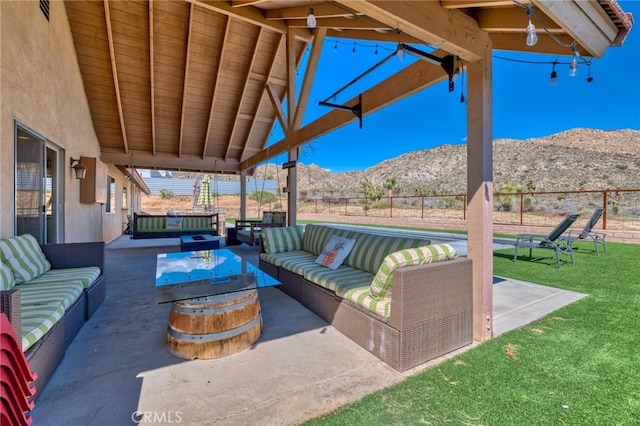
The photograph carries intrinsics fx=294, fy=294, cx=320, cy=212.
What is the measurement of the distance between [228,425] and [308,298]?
178 cm

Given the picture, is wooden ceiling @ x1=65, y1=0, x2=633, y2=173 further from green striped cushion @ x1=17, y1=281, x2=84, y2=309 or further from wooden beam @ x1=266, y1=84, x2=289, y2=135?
green striped cushion @ x1=17, y1=281, x2=84, y2=309

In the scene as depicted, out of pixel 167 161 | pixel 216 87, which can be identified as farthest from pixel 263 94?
pixel 167 161

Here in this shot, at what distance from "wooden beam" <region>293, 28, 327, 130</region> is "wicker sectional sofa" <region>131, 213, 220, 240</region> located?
442cm

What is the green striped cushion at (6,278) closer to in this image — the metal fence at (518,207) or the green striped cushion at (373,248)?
the green striped cushion at (373,248)

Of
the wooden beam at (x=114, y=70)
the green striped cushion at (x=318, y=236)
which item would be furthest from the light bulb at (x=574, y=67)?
the wooden beam at (x=114, y=70)

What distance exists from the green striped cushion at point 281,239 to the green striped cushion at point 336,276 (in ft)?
4.08

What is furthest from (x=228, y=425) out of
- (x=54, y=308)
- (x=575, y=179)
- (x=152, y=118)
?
(x=575, y=179)

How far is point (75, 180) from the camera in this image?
5430 mm

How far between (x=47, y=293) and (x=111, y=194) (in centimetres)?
837


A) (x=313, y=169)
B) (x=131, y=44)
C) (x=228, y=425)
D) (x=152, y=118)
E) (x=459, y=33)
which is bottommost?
(x=228, y=425)

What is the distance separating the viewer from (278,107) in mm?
6977

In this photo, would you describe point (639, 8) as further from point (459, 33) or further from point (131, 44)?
point (131, 44)

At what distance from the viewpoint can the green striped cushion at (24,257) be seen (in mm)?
2654

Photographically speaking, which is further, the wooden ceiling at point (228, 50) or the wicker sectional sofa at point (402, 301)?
the wooden ceiling at point (228, 50)
